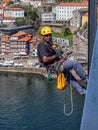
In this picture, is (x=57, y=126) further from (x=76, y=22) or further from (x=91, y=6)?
(x=76, y=22)

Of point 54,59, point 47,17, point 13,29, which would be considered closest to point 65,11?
point 47,17

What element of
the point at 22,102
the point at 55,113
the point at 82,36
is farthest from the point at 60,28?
the point at 55,113

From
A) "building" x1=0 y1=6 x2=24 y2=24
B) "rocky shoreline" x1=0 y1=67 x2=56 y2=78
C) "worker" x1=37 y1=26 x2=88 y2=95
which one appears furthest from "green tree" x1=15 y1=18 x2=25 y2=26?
"worker" x1=37 y1=26 x2=88 y2=95

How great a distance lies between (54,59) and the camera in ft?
2.53

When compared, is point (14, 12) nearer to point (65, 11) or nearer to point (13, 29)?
point (65, 11)

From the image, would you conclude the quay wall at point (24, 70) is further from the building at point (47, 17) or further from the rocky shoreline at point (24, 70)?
the building at point (47, 17)

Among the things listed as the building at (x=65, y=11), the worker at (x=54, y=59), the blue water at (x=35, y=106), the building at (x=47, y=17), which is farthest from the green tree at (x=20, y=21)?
the worker at (x=54, y=59)

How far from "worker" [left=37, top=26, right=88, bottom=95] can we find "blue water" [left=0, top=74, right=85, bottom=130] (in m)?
2.87

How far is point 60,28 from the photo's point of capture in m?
10.1

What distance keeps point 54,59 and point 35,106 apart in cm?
421

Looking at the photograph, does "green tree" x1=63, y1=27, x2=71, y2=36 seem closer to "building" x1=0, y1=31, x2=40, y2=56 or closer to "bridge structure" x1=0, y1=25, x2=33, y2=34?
"bridge structure" x1=0, y1=25, x2=33, y2=34

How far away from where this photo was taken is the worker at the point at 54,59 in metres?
0.74

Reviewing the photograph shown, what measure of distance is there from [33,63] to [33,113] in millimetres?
3302

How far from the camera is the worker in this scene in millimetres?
740
